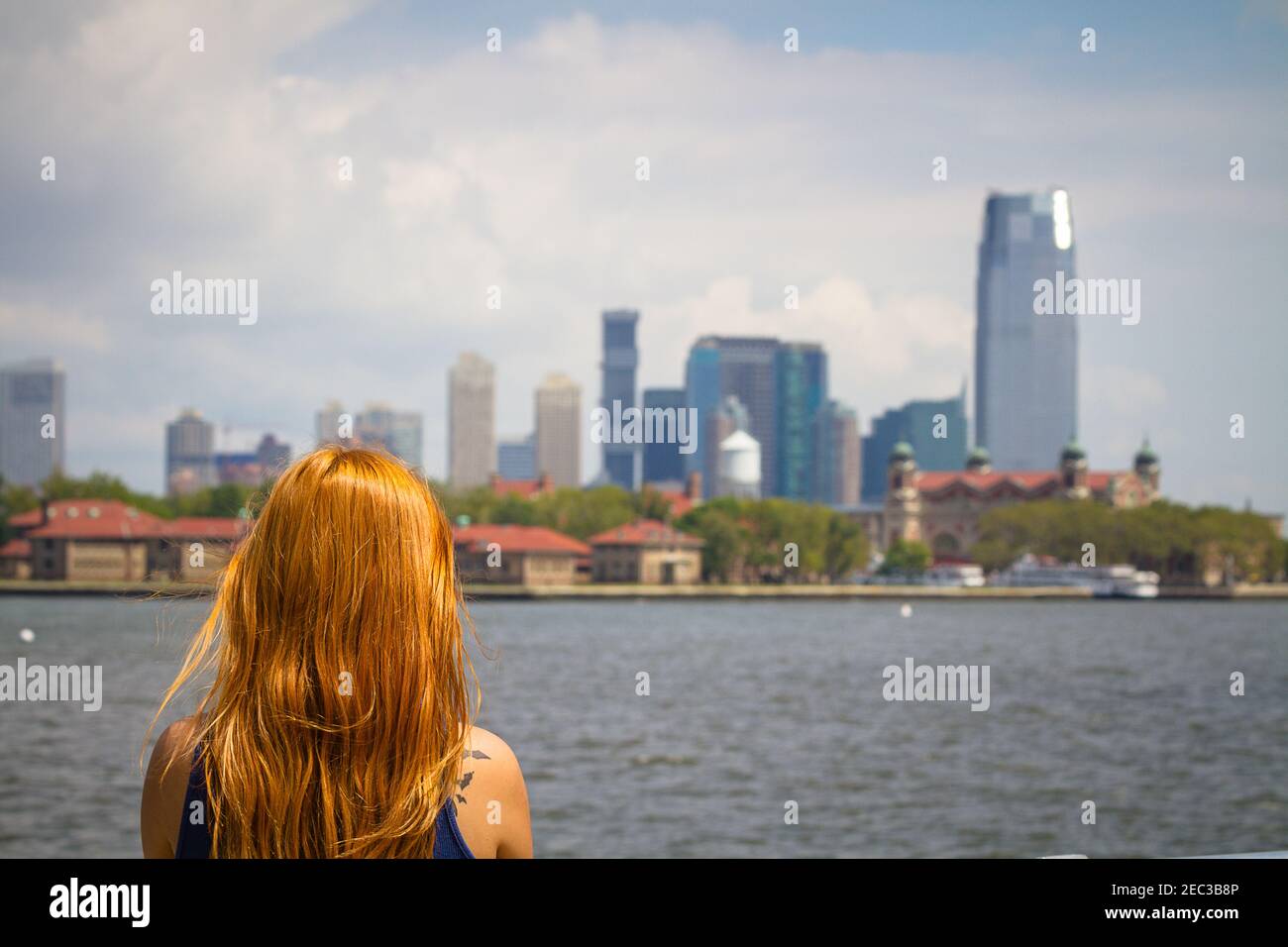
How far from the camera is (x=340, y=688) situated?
156cm

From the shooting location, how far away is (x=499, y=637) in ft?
154

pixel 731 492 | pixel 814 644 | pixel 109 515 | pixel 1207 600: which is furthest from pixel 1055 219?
pixel 814 644

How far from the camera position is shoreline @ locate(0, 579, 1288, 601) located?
74.4 metres

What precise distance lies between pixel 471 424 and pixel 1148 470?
306ft

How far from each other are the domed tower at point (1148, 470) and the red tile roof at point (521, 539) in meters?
44.4

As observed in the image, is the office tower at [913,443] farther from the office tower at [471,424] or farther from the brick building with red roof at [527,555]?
the brick building with red roof at [527,555]

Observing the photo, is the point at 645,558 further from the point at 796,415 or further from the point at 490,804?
the point at 490,804

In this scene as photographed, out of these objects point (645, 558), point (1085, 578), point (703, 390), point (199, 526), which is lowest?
point (1085, 578)

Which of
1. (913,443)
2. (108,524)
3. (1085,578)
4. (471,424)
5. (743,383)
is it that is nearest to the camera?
(108,524)

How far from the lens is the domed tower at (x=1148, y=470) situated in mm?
105125

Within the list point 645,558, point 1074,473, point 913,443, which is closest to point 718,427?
point 913,443

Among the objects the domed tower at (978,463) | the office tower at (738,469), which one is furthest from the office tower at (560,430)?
the domed tower at (978,463)

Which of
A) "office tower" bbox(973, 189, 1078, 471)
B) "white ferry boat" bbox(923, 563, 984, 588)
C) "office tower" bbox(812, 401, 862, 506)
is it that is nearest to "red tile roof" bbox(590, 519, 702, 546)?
"white ferry boat" bbox(923, 563, 984, 588)
